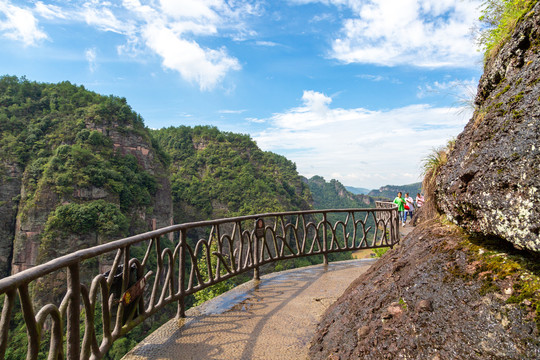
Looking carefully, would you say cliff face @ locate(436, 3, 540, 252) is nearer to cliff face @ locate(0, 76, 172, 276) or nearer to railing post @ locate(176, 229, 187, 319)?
railing post @ locate(176, 229, 187, 319)

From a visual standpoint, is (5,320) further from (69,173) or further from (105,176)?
(105,176)

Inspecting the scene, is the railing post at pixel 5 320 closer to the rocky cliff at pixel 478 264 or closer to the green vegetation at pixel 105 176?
Result: the rocky cliff at pixel 478 264

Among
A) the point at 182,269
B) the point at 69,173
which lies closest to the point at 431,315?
the point at 182,269

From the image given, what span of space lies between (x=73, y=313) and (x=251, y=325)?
1.66 meters

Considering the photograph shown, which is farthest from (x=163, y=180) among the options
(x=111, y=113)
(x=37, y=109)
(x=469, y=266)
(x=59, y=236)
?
(x=469, y=266)

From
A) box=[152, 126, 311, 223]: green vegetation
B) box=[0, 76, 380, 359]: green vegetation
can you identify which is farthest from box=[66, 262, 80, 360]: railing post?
box=[152, 126, 311, 223]: green vegetation

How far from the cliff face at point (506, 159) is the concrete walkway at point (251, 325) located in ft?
5.41

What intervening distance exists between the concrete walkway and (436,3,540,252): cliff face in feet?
5.41

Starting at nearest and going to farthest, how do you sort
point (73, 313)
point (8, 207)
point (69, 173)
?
point (73, 313)
point (69, 173)
point (8, 207)

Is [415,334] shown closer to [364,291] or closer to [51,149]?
[364,291]

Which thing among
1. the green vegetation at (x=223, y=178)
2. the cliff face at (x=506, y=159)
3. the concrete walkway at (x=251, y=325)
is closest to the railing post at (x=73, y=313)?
the concrete walkway at (x=251, y=325)

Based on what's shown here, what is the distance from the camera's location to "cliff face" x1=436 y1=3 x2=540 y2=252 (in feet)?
4.51

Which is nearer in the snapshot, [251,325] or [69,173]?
[251,325]

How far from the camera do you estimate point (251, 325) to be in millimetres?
2881
